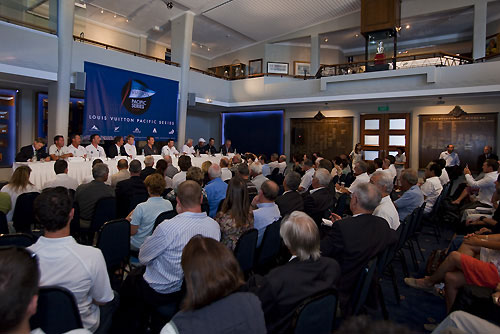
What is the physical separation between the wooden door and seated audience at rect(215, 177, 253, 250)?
10.0 metres

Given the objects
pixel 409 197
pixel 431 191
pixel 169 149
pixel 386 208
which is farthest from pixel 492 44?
pixel 386 208

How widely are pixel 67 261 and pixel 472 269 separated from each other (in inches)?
114

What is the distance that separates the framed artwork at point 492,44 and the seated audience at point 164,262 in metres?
12.1

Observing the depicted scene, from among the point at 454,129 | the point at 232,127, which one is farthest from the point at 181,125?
the point at 454,129

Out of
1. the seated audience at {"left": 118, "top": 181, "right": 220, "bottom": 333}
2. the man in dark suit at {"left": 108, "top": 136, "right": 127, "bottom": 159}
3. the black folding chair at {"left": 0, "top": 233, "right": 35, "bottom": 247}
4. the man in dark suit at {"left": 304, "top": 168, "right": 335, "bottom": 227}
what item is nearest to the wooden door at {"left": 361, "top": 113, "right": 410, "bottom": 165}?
the man in dark suit at {"left": 108, "top": 136, "right": 127, "bottom": 159}

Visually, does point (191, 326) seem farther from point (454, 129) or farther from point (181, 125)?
point (454, 129)

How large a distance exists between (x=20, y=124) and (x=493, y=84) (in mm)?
13377

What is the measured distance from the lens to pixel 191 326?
1168 mm

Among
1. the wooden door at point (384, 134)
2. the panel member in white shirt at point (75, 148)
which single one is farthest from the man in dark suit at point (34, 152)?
the wooden door at point (384, 134)

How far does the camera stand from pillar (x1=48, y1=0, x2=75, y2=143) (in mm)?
8102

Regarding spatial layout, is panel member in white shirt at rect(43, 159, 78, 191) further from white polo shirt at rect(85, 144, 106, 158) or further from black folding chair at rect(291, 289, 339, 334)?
black folding chair at rect(291, 289, 339, 334)

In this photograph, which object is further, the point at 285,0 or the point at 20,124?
the point at 285,0

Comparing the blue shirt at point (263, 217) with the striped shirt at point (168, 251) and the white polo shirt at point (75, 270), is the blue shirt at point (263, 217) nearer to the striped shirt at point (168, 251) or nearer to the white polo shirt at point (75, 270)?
the striped shirt at point (168, 251)

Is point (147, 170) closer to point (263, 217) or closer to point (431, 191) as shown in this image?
point (263, 217)
